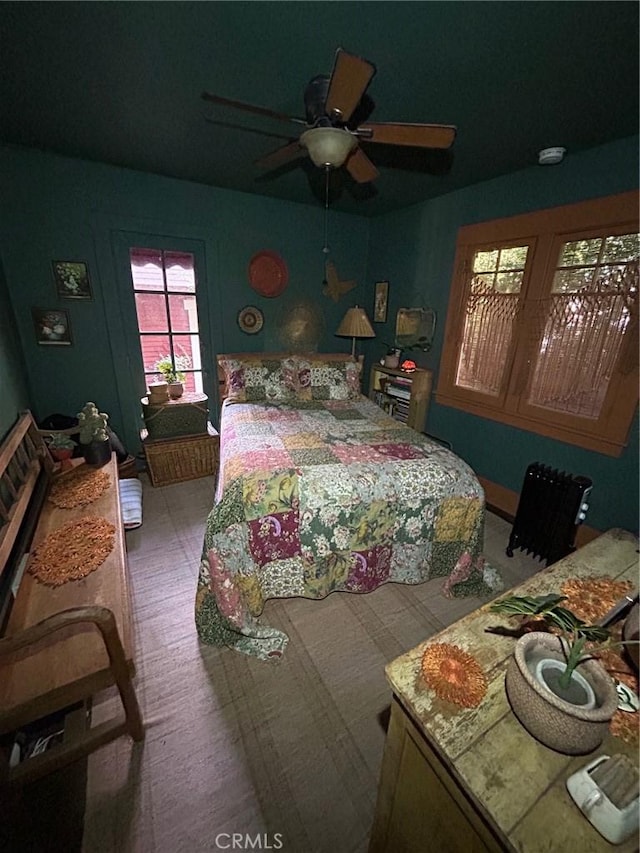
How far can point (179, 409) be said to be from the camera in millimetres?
3059

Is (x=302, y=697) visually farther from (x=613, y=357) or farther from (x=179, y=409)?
(x=613, y=357)

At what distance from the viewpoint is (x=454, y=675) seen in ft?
2.63

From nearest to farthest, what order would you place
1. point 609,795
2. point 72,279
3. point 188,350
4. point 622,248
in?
point 609,795, point 622,248, point 72,279, point 188,350

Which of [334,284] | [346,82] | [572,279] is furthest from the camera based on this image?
[334,284]

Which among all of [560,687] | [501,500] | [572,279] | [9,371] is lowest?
[501,500]

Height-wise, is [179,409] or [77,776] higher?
[179,409]

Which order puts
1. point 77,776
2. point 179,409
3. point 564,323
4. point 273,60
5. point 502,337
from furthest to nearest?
point 179,409
point 502,337
point 564,323
point 273,60
point 77,776

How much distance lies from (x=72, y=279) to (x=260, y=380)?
5.64 ft

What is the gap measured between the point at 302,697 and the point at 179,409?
2386 millimetres

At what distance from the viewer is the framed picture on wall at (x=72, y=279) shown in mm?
2740

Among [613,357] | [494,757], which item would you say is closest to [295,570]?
[494,757]

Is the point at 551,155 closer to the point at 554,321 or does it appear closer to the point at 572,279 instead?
the point at 572,279

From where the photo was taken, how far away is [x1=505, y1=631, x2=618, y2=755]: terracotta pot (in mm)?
613

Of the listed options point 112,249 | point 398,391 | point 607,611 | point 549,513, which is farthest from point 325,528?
point 112,249
